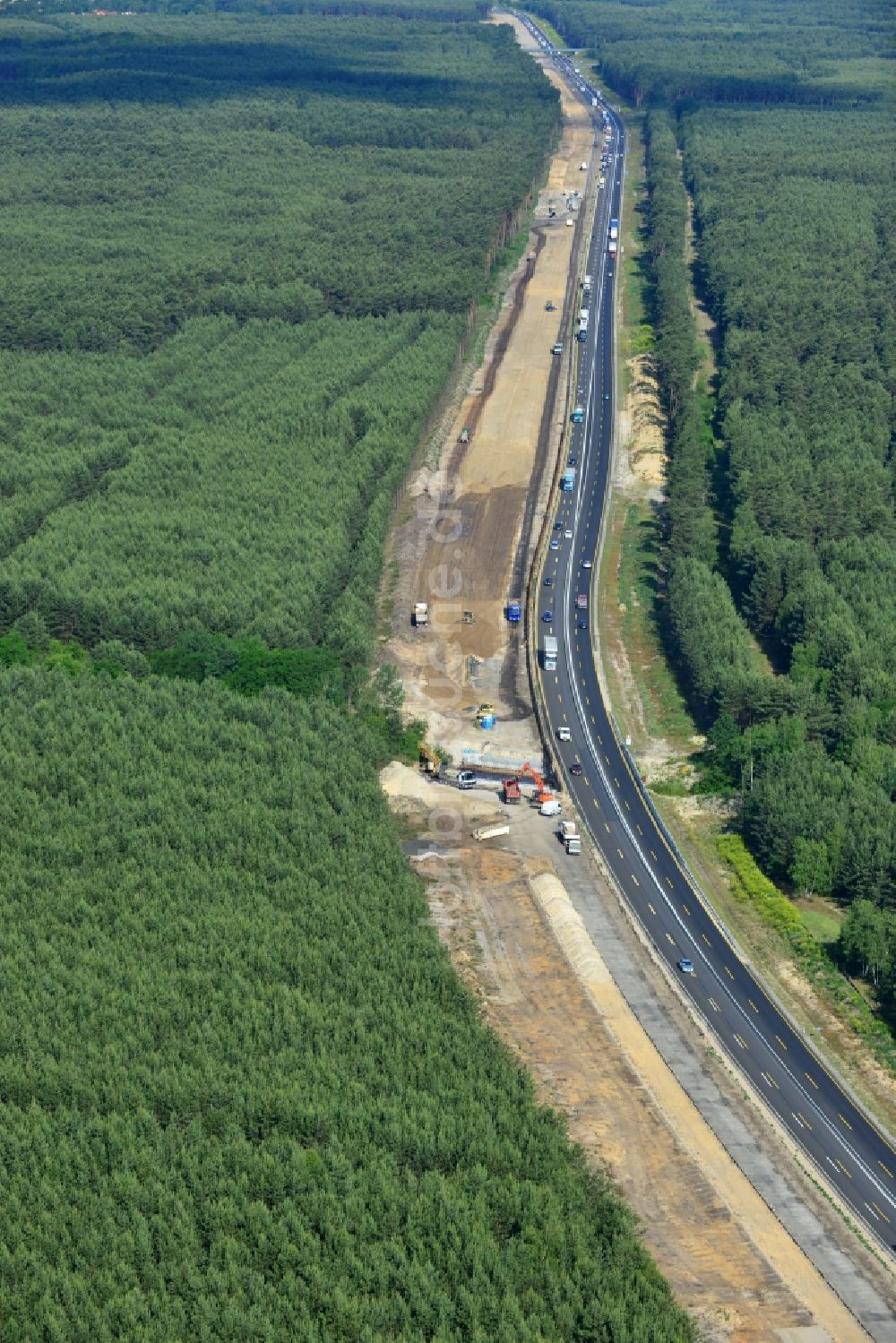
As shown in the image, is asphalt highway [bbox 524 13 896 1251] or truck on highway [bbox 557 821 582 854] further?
truck on highway [bbox 557 821 582 854]

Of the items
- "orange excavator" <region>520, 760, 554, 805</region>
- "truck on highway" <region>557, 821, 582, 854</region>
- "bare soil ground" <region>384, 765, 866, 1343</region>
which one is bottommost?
"bare soil ground" <region>384, 765, 866, 1343</region>

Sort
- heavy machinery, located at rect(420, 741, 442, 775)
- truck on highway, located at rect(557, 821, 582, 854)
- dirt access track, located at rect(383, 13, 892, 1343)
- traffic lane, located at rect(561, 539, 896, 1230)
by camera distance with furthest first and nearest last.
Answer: heavy machinery, located at rect(420, 741, 442, 775) → truck on highway, located at rect(557, 821, 582, 854) → traffic lane, located at rect(561, 539, 896, 1230) → dirt access track, located at rect(383, 13, 892, 1343)

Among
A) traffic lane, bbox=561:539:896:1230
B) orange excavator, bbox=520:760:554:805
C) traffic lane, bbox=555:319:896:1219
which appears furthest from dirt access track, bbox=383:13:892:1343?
traffic lane, bbox=555:319:896:1219

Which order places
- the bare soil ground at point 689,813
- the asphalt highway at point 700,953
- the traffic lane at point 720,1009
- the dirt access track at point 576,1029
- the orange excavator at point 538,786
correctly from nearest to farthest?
the dirt access track at point 576,1029 < the traffic lane at point 720,1009 < the asphalt highway at point 700,953 < the bare soil ground at point 689,813 < the orange excavator at point 538,786

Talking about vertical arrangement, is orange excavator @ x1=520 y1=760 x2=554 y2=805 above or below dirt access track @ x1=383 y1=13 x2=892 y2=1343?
above

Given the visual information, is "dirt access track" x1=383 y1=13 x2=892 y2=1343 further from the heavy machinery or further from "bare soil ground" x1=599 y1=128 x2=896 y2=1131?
"bare soil ground" x1=599 y1=128 x2=896 y2=1131

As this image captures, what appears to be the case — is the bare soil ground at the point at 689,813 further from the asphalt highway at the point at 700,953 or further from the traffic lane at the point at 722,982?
the traffic lane at the point at 722,982

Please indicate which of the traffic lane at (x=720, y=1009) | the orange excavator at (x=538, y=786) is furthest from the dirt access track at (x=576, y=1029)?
the traffic lane at (x=720, y=1009)

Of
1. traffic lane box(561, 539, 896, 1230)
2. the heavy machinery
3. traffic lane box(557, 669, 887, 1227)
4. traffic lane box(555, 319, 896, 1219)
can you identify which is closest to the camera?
traffic lane box(557, 669, 887, 1227)
